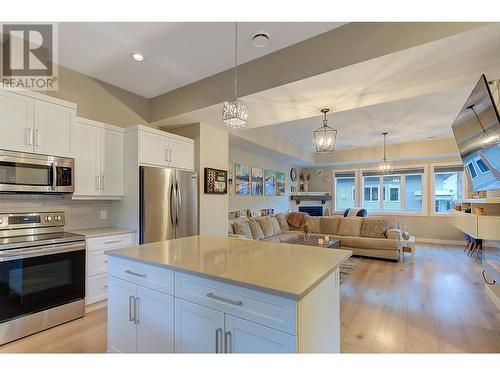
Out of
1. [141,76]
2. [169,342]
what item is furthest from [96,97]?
[169,342]

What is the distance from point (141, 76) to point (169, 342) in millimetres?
2925

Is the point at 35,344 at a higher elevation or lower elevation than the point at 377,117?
lower

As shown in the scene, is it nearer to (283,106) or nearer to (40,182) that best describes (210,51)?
(283,106)

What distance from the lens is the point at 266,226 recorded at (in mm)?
5305

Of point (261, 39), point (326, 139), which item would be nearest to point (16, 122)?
point (261, 39)

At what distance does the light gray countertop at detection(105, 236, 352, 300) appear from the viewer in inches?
45.6

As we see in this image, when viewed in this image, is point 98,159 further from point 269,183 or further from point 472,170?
point 269,183

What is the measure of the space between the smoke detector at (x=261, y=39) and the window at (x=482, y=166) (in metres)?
2.29

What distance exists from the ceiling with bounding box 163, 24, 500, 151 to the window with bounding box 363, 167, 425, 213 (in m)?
2.63

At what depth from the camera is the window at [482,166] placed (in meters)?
2.27

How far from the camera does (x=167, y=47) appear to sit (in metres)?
2.46

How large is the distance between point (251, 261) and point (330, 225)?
4.67 metres

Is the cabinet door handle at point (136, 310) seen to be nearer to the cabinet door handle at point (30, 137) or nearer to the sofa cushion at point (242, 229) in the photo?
the cabinet door handle at point (30, 137)

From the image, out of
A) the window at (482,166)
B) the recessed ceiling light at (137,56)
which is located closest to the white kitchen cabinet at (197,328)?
the recessed ceiling light at (137,56)
